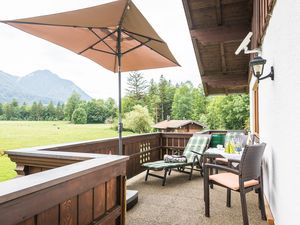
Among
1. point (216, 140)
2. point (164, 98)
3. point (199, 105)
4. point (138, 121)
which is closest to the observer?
point (216, 140)

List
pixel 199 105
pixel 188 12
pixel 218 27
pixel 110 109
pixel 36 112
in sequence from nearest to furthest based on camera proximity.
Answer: pixel 188 12
pixel 218 27
pixel 36 112
pixel 110 109
pixel 199 105

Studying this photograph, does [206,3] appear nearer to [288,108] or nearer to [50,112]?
[288,108]

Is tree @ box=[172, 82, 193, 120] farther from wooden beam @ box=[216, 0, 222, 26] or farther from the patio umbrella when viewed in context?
the patio umbrella

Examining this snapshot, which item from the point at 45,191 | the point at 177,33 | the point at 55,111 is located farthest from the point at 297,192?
the point at 177,33

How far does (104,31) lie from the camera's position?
3.34 m

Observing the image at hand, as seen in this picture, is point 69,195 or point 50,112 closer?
point 69,195

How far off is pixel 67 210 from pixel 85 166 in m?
0.29

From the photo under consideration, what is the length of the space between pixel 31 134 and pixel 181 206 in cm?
1777

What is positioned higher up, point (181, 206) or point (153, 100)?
point (153, 100)

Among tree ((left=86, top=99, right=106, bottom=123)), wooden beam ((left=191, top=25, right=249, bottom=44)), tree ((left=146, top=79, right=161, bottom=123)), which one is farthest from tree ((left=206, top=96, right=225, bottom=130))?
wooden beam ((left=191, top=25, right=249, bottom=44))

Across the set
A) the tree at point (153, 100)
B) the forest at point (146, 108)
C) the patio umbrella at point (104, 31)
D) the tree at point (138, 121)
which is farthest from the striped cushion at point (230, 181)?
the tree at point (153, 100)

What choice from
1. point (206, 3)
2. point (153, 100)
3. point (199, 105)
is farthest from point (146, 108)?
point (206, 3)

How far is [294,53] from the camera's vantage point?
164 cm

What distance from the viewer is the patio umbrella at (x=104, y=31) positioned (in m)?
2.59
